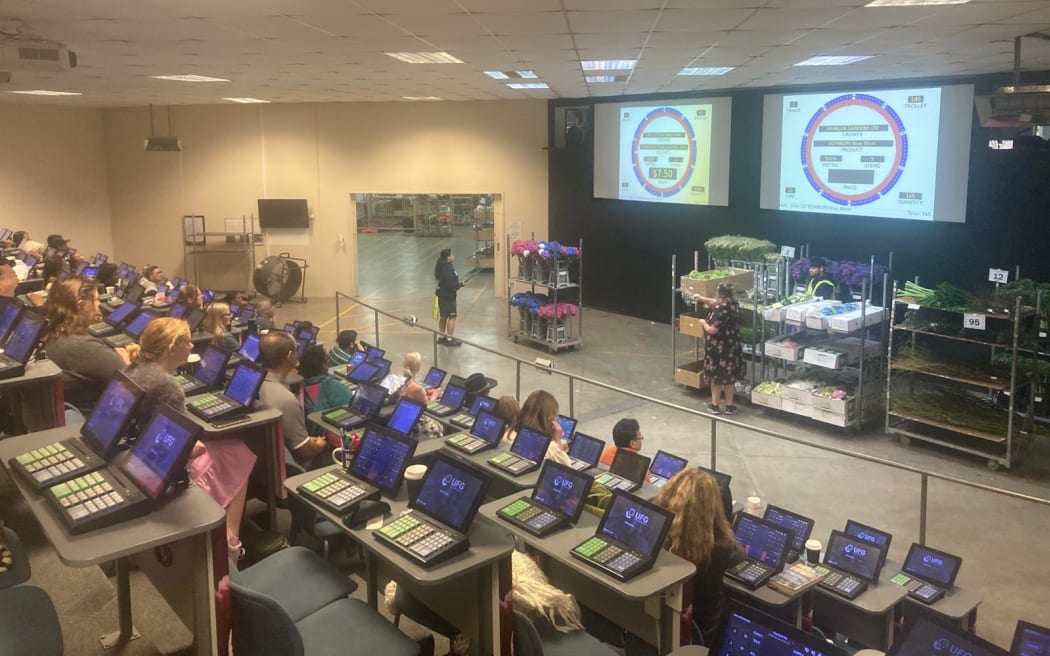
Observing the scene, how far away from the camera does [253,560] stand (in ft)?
13.7

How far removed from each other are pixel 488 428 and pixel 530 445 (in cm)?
33

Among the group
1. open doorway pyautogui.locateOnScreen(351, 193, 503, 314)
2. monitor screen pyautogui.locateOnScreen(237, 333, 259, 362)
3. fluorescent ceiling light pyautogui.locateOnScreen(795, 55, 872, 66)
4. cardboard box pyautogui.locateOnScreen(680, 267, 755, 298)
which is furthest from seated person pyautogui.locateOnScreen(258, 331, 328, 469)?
open doorway pyautogui.locateOnScreen(351, 193, 503, 314)

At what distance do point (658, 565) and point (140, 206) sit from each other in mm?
15969

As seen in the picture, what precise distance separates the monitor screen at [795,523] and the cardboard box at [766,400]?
4366 mm

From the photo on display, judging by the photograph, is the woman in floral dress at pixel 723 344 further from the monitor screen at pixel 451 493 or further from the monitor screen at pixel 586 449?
the monitor screen at pixel 451 493

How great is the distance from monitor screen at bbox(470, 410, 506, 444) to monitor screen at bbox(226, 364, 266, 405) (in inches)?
44.4

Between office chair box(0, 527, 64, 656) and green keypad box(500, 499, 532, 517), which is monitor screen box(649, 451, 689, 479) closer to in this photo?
green keypad box(500, 499, 532, 517)

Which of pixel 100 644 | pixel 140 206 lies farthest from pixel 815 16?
pixel 140 206

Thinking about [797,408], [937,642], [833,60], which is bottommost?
[797,408]

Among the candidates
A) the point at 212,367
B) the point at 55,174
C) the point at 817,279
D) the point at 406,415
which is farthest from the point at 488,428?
the point at 55,174

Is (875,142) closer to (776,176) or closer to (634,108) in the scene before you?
(776,176)

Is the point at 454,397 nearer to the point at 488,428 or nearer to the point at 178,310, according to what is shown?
the point at 488,428

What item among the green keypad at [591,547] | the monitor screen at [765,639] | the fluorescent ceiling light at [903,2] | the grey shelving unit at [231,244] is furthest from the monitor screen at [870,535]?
the grey shelving unit at [231,244]

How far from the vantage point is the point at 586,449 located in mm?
4707
